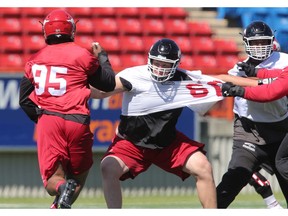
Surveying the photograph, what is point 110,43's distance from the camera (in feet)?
52.3

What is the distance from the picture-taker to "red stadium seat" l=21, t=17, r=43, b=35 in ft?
51.8

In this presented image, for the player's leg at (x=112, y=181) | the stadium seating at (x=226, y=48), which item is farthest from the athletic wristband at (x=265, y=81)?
the stadium seating at (x=226, y=48)

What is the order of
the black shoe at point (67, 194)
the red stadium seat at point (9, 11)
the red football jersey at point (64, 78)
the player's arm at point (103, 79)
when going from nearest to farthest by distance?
1. the black shoe at point (67, 194)
2. the red football jersey at point (64, 78)
3. the player's arm at point (103, 79)
4. the red stadium seat at point (9, 11)

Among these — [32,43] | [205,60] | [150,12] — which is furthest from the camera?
[150,12]

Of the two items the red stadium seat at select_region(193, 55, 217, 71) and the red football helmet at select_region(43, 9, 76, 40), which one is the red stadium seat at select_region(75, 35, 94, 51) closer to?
the red stadium seat at select_region(193, 55, 217, 71)

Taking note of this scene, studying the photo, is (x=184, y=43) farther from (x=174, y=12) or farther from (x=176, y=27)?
(x=174, y=12)

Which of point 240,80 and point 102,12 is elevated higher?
point 240,80

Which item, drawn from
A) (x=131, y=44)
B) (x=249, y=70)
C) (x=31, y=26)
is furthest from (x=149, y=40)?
(x=249, y=70)

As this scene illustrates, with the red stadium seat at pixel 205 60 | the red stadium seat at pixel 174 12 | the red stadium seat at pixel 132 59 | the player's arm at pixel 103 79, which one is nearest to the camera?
the player's arm at pixel 103 79

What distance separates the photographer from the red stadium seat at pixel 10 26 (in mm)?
15652

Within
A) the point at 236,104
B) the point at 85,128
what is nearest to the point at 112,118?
the point at 236,104

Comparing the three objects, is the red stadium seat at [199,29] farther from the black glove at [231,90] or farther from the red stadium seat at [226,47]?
the black glove at [231,90]

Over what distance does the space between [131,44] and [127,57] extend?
0.34 m

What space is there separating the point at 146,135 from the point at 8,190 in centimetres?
563
